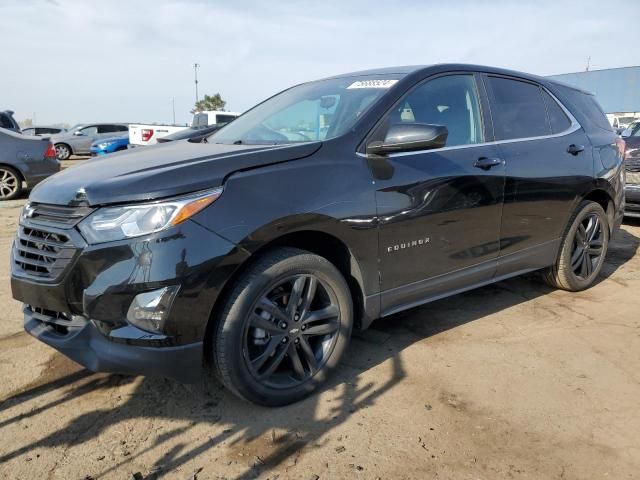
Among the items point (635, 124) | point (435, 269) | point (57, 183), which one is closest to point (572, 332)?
point (435, 269)

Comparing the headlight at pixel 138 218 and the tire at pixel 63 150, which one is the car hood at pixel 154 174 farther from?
the tire at pixel 63 150

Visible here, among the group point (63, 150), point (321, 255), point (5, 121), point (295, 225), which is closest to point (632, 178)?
point (321, 255)

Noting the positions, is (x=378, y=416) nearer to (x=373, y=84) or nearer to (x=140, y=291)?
(x=140, y=291)

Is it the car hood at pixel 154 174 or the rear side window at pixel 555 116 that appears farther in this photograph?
the rear side window at pixel 555 116

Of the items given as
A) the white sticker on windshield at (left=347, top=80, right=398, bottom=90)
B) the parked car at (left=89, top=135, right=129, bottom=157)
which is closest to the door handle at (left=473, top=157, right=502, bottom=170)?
the white sticker on windshield at (left=347, top=80, right=398, bottom=90)

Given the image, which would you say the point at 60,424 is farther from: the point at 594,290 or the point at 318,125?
the point at 594,290

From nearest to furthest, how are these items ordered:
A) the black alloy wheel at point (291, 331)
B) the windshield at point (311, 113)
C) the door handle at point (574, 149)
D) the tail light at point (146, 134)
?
the black alloy wheel at point (291, 331) < the windshield at point (311, 113) < the door handle at point (574, 149) < the tail light at point (146, 134)

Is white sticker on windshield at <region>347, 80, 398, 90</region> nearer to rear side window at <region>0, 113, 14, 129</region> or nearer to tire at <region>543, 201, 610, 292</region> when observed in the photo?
tire at <region>543, 201, 610, 292</region>

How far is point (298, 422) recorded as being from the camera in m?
2.49

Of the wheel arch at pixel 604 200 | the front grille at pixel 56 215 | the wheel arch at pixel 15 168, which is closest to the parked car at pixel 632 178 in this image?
the wheel arch at pixel 604 200

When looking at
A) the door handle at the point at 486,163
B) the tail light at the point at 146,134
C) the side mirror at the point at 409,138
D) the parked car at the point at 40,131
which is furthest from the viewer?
the parked car at the point at 40,131

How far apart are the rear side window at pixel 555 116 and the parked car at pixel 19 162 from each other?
8.40 m

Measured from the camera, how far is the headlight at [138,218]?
2.19 m

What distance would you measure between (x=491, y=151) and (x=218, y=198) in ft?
6.41
